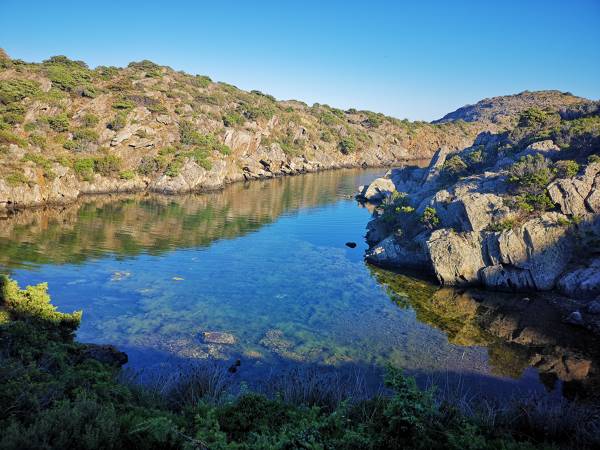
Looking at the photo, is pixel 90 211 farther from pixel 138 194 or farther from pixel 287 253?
pixel 287 253

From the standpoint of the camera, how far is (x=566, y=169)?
3403 centimetres

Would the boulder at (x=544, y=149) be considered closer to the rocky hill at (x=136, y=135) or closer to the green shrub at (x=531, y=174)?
the green shrub at (x=531, y=174)

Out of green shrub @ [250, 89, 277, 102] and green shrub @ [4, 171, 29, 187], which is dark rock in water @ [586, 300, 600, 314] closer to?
green shrub @ [4, 171, 29, 187]

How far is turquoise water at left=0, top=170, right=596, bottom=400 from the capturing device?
68.2 feet

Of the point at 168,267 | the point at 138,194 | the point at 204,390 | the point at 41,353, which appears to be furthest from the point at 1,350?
the point at 138,194

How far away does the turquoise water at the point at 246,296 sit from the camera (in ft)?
68.2

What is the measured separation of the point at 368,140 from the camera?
146250mm

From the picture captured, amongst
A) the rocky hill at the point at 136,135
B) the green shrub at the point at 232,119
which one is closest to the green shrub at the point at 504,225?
the rocky hill at the point at 136,135

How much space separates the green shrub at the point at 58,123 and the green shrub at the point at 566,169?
258ft

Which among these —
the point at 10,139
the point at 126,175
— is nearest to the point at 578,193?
the point at 126,175

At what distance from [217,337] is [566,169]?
3207 centimetres

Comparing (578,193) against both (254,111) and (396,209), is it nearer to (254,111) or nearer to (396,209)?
(396,209)

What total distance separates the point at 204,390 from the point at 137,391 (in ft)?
7.60

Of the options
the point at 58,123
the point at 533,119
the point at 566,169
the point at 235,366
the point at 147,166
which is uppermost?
the point at 533,119
